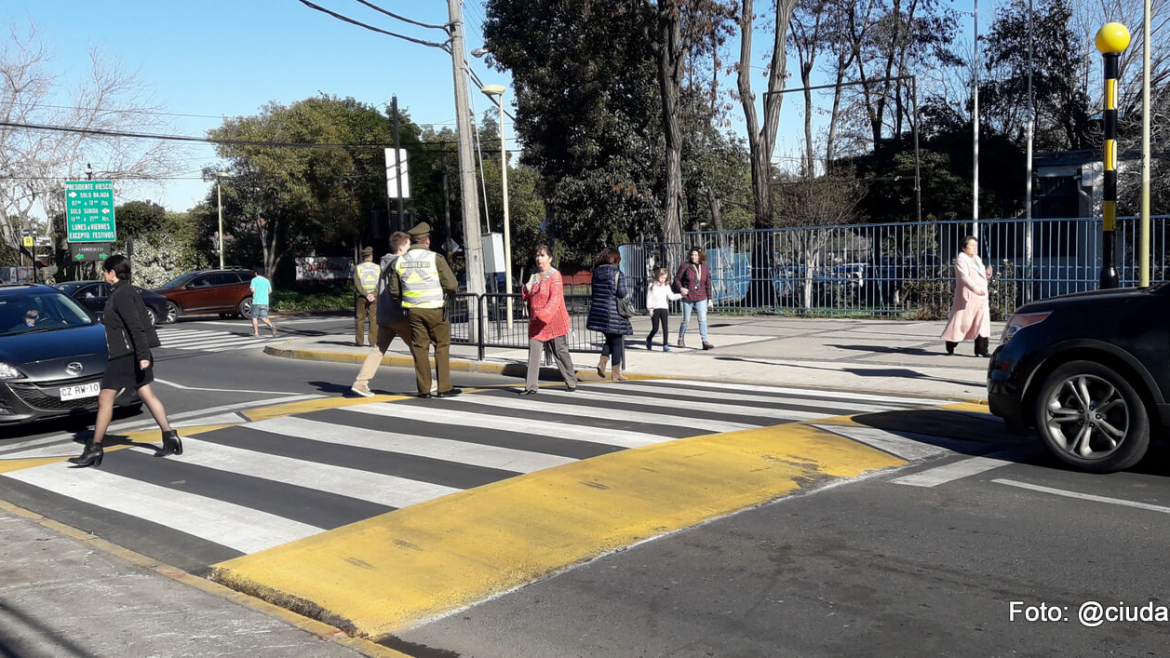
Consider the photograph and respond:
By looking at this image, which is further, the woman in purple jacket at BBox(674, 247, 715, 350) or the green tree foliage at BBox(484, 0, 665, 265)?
the green tree foliage at BBox(484, 0, 665, 265)

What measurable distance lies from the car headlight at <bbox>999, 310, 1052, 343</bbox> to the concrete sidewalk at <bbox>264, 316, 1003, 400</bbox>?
3.34 meters

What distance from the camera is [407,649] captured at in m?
4.36

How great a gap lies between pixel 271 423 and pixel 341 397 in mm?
2022

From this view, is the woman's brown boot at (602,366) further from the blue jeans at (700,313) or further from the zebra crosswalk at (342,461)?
the blue jeans at (700,313)

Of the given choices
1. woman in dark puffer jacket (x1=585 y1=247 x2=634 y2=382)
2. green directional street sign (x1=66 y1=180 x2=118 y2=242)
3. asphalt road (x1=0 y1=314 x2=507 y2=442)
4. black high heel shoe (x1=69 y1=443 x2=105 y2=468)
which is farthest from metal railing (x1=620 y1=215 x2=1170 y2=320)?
green directional street sign (x1=66 y1=180 x2=118 y2=242)

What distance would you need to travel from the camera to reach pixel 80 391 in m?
10.3

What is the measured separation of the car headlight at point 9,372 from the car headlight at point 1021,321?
30.7 ft

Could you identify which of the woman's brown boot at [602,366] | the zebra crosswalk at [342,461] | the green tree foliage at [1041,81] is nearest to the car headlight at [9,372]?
the zebra crosswalk at [342,461]

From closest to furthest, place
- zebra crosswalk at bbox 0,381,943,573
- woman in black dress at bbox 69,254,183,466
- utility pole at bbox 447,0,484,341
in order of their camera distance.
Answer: zebra crosswalk at bbox 0,381,943,573 < woman in black dress at bbox 69,254,183,466 < utility pole at bbox 447,0,484,341

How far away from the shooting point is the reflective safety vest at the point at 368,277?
17484 millimetres

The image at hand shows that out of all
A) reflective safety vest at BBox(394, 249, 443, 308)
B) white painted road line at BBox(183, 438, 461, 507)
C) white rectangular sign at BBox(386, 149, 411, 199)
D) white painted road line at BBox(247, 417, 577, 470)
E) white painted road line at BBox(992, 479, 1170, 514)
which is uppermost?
white rectangular sign at BBox(386, 149, 411, 199)

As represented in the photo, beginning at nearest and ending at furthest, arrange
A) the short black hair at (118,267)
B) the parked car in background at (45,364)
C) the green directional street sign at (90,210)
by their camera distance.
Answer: the short black hair at (118,267) → the parked car in background at (45,364) → the green directional street sign at (90,210)

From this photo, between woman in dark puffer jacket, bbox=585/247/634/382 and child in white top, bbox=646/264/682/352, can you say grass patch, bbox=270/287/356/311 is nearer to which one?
child in white top, bbox=646/264/682/352

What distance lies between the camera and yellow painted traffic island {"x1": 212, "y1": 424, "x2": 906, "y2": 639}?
16.3 feet
